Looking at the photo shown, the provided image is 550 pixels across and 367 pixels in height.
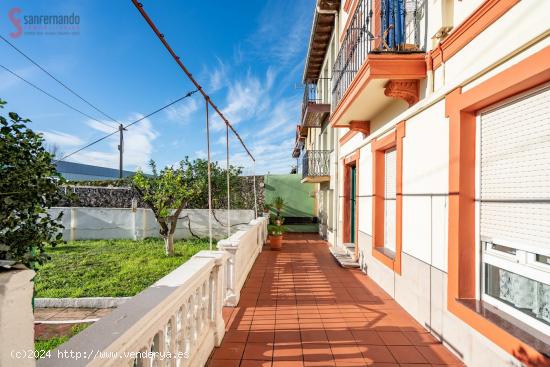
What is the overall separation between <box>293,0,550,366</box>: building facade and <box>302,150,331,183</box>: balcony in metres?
5.42

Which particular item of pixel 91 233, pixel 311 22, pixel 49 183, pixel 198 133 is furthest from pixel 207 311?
pixel 91 233

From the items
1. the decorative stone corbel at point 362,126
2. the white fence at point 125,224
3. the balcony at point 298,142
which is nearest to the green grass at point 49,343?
the decorative stone corbel at point 362,126

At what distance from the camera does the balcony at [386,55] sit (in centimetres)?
374

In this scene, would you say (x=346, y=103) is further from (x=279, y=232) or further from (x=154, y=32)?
(x=279, y=232)

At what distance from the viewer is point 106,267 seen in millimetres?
7141

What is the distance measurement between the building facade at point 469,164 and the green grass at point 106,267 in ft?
15.5

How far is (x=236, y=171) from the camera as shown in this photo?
1388cm

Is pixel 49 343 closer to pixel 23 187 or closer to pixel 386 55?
pixel 23 187

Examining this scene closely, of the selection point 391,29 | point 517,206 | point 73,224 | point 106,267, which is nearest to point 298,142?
point 73,224

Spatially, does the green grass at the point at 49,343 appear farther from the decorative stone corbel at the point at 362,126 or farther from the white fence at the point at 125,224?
the white fence at the point at 125,224

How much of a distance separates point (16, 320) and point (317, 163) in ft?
34.3

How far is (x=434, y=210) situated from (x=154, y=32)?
10.7 ft

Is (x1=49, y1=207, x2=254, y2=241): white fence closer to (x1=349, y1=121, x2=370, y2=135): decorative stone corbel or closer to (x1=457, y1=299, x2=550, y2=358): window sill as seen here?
(x1=349, y1=121, x2=370, y2=135): decorative stone corbel

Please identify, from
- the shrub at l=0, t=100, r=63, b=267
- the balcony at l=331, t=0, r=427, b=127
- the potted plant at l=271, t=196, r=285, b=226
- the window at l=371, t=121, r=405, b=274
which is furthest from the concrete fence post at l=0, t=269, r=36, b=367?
the potted plant at l=271, t=196, r=285, b=226
